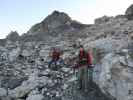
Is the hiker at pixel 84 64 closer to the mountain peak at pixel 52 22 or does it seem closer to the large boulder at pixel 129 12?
the large boulder at pixel 129 12

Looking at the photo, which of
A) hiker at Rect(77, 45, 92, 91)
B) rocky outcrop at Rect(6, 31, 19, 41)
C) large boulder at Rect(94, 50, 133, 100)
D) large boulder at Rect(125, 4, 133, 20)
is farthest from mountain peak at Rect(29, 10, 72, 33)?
hiker at Rect(77, 45, 92, 91)

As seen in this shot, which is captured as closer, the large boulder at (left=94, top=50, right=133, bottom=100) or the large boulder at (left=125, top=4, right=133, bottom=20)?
the large boulder at (left=94, top=50, right=133, bottom=100)

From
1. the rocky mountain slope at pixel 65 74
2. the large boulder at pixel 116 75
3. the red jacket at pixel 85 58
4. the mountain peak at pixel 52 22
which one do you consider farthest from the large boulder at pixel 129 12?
the red jacket at pixel 85 58

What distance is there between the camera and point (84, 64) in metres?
11.0

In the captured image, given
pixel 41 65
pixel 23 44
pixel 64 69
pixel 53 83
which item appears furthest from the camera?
pixel 23 44

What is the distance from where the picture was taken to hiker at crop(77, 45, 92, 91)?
10883 millimetres

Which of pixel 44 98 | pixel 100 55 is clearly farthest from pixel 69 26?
pixel 44 98

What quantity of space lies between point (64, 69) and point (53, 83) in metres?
1.92

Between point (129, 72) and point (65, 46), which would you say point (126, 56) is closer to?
point (129, 72)

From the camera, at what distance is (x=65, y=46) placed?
19031 millimetres

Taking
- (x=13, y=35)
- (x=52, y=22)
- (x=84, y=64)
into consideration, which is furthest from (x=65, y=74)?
(x=52, y=22)

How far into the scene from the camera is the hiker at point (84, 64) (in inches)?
428

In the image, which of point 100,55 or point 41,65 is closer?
point 100,55

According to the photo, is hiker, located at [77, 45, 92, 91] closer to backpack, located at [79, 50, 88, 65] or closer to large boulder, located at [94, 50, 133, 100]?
backpack, located at [79, 50, 88, 65]
